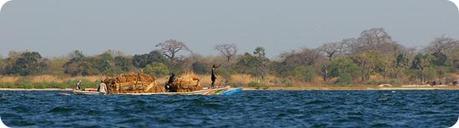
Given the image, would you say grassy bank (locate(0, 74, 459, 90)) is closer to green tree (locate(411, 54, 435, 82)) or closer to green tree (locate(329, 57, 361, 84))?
green tree (locate(329, 57, 361, 84))

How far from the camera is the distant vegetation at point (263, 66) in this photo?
88875mm

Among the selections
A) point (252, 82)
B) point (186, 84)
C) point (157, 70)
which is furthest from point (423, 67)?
point (186, 84)

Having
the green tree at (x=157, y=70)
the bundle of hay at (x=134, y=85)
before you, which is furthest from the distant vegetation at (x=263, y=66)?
the bundle of hay at (x=134, y=85)

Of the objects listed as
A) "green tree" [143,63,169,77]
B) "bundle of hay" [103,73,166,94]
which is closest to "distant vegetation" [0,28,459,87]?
"green tree" [143,63,169,77]

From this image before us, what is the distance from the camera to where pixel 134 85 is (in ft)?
146

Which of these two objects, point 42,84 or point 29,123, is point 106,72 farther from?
point 29,123

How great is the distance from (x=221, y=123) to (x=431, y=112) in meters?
7.90

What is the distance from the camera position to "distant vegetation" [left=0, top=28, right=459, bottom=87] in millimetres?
88875

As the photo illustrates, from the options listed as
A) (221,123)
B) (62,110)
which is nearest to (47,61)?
(62,110)

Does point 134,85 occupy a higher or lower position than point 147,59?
lower

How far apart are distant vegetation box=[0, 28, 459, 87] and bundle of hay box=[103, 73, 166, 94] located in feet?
131

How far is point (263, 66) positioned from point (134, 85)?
50.5 meters

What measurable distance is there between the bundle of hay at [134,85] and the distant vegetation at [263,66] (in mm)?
40044

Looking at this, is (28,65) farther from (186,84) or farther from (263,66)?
(186,84)
